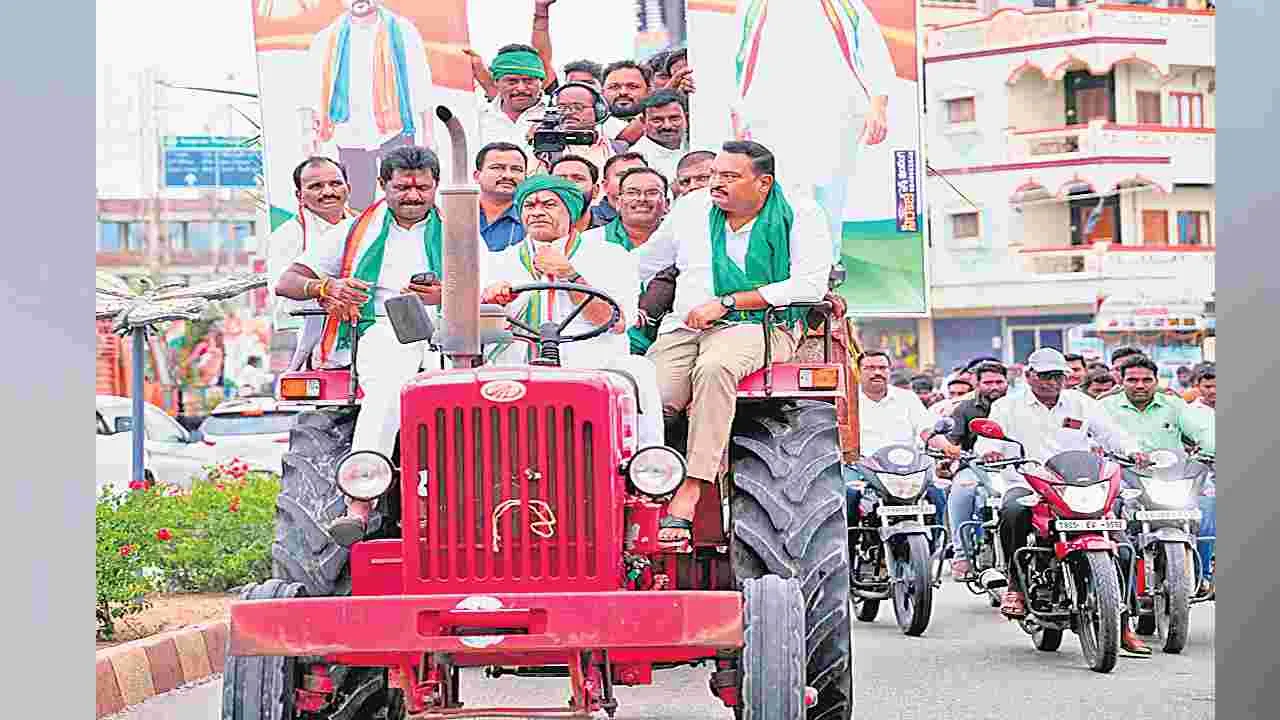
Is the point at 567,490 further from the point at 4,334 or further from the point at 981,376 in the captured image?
the point at 981,376

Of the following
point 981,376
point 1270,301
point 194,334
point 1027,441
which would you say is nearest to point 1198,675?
point 1027,441

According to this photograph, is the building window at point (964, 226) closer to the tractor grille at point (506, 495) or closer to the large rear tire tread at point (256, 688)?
the tractor grille at point (506, 495)

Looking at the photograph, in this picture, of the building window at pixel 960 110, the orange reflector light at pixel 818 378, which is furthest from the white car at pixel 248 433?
the building window at pixel 960 110

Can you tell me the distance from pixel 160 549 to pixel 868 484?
463 centimetres

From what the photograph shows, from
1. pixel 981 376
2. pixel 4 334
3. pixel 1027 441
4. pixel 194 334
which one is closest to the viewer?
pixel 4 334

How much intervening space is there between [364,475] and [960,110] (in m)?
45.5

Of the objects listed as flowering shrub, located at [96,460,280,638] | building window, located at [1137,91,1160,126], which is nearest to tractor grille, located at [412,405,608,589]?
flowering shrub, located at [96,460,280,638]

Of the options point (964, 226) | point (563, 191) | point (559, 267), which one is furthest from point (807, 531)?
point (964, 226)

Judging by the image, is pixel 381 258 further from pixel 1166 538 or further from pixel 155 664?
pixel 1166 538

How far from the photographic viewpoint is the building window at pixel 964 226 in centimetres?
5144

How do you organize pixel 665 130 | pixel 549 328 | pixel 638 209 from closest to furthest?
pixel 549 328 < pixel 638 209 < pixel 665 130

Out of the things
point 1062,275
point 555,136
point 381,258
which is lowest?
point 381,258

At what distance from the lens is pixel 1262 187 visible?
620 centimetres

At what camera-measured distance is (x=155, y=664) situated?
440 inches
